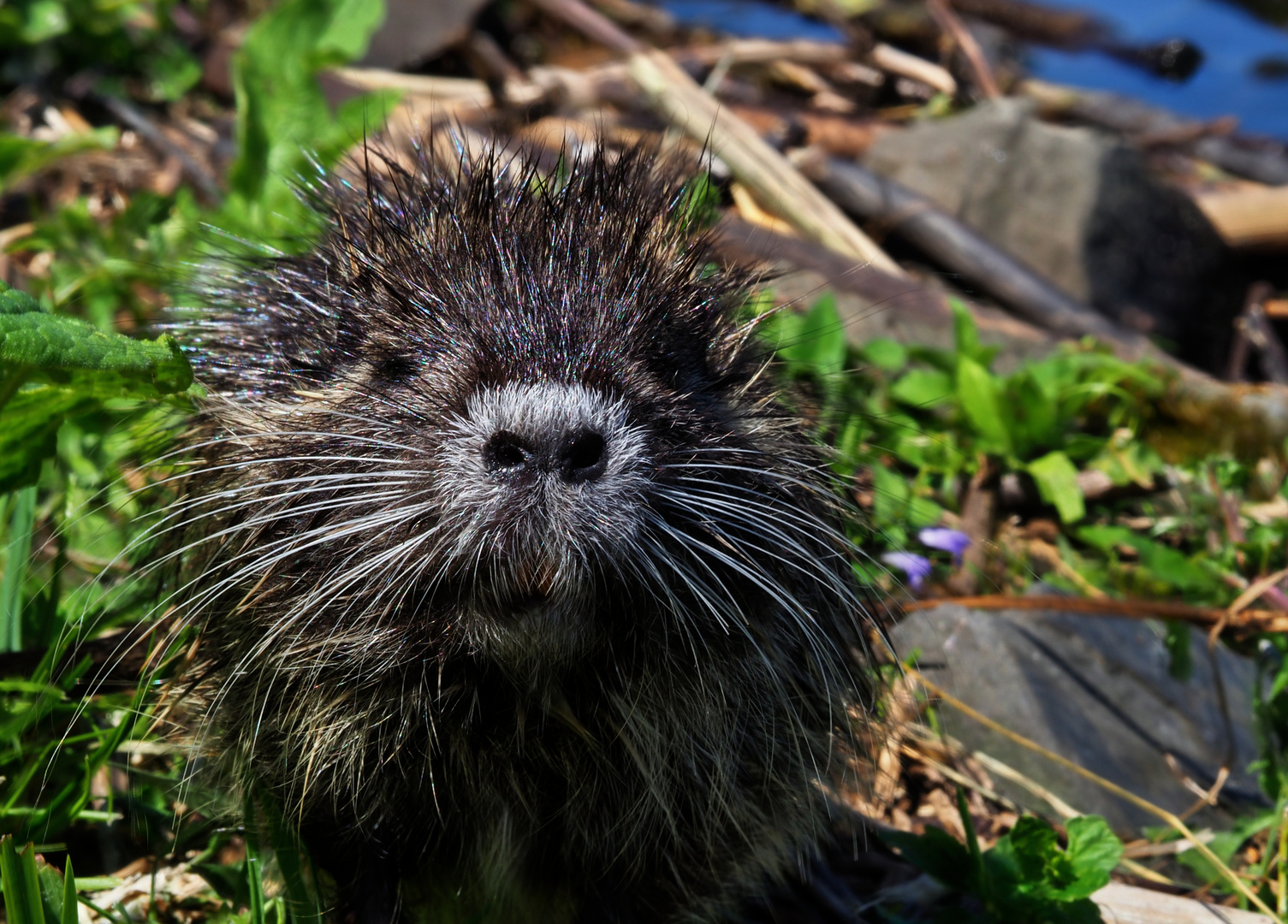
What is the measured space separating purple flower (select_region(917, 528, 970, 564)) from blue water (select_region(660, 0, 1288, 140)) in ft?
21.0

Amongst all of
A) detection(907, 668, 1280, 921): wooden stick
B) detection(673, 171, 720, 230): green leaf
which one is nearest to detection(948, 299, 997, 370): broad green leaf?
detection(907, 668, 1280, 921): wooden stick

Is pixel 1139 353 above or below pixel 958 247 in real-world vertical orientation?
below

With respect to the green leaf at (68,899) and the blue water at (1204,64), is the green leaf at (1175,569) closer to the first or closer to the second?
the green leaf at (68,899)

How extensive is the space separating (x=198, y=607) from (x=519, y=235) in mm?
1008

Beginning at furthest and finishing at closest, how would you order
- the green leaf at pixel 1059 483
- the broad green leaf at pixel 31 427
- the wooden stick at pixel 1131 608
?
the green leaf at pixel 1059 483
the wooden stick at pixel 1131 608
the broad green leaf at pixel 31 427

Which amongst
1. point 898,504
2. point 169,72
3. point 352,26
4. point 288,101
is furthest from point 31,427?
point 169,72

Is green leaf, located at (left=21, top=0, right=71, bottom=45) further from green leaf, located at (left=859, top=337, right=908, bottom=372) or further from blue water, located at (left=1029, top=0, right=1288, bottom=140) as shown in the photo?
blue water, located at (left=1029, top=0, right=1288, bottom=140)

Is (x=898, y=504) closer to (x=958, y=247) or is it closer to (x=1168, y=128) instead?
(x=958, y=247)

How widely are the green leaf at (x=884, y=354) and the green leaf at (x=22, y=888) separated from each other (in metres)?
3.42

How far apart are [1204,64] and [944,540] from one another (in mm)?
7359

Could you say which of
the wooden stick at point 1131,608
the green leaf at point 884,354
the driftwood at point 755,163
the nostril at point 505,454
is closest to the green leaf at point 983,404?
the green leaf at point 884,354

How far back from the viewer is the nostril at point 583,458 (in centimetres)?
202

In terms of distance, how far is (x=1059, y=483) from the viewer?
4375mm

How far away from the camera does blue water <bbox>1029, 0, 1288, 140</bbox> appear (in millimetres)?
8961
